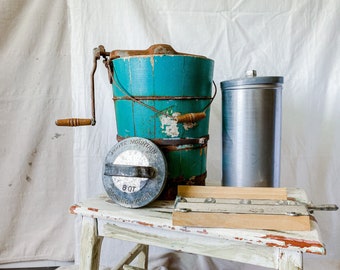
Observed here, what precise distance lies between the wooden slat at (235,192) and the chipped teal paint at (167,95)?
6 cm

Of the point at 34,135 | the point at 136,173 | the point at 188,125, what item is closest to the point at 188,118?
the point at 188,125

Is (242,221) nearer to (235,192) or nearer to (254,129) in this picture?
(235,192)

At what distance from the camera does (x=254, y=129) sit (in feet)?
2.66

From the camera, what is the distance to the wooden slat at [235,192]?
75 cm

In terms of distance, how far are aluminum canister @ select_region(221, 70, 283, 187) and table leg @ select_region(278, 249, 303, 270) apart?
24cm

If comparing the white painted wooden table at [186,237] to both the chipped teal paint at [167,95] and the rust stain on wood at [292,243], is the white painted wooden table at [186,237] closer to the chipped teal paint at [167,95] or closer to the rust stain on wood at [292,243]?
the rust stain on wood at [292,243]

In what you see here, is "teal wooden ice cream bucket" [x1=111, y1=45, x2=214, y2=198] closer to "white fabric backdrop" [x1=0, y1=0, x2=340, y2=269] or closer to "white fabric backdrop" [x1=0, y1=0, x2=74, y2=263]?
"white fabric backdrop" [x1=0, y1=0, x2=340, y2=269]

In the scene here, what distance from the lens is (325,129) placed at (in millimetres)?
1261

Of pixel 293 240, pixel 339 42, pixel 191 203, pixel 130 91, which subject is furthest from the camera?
pixel 339 42

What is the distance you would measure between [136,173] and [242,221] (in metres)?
0.26

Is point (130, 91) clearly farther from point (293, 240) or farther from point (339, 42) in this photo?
point (339, 42)

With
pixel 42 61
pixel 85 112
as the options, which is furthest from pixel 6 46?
pixel 85 112

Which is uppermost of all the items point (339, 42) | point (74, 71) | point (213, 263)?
point (339, 42)

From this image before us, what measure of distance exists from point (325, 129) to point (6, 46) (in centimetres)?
132
